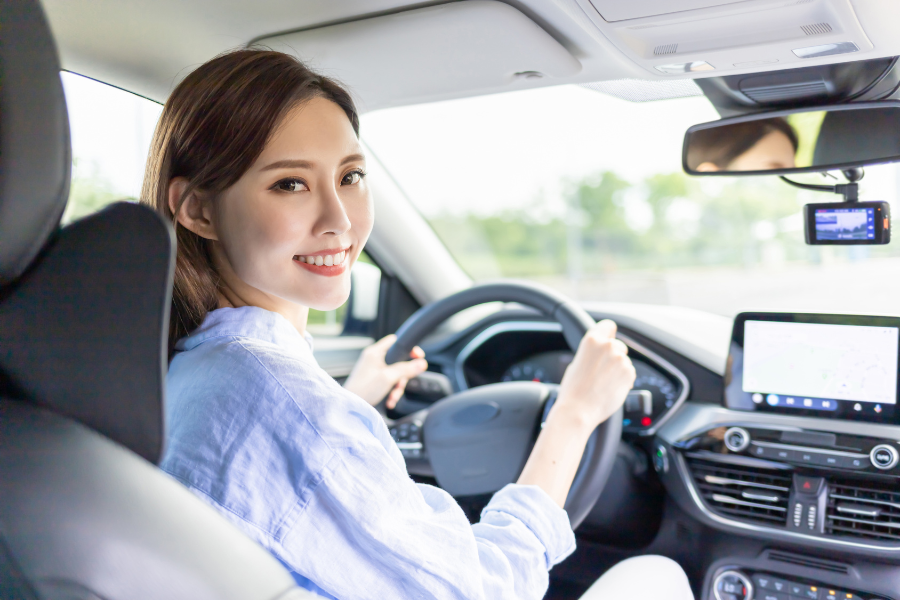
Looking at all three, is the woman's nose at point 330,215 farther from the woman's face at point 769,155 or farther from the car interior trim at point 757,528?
the car interior trim at point 757,528

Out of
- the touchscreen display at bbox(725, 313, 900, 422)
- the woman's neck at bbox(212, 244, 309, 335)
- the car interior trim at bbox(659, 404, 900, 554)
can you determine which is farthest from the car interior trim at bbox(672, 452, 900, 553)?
the woman's neck at bbox(212, 244, 309, 335)

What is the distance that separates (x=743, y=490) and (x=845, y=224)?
2.75 ft

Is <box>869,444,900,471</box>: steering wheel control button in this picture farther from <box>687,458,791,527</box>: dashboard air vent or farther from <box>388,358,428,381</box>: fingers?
<box>388,358,428,381</box>: fingers

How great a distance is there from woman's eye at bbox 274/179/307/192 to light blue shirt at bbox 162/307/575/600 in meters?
0.32

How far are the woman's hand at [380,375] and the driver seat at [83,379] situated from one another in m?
1.38

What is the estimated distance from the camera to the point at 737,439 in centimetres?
219

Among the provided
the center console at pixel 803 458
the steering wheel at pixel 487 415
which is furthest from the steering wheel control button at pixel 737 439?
the steering wheel at pixel 487 415

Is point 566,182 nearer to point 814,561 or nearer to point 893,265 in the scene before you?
point 893,265

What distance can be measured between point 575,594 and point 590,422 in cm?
124

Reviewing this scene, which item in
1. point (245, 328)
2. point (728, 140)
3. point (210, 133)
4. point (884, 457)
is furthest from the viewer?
point (728, 140)

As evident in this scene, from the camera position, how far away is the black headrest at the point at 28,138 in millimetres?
663

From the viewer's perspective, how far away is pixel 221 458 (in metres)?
0.93

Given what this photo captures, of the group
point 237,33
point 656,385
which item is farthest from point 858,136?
point 237,33

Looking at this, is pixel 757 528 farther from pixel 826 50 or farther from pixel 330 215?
pixel 330 215
